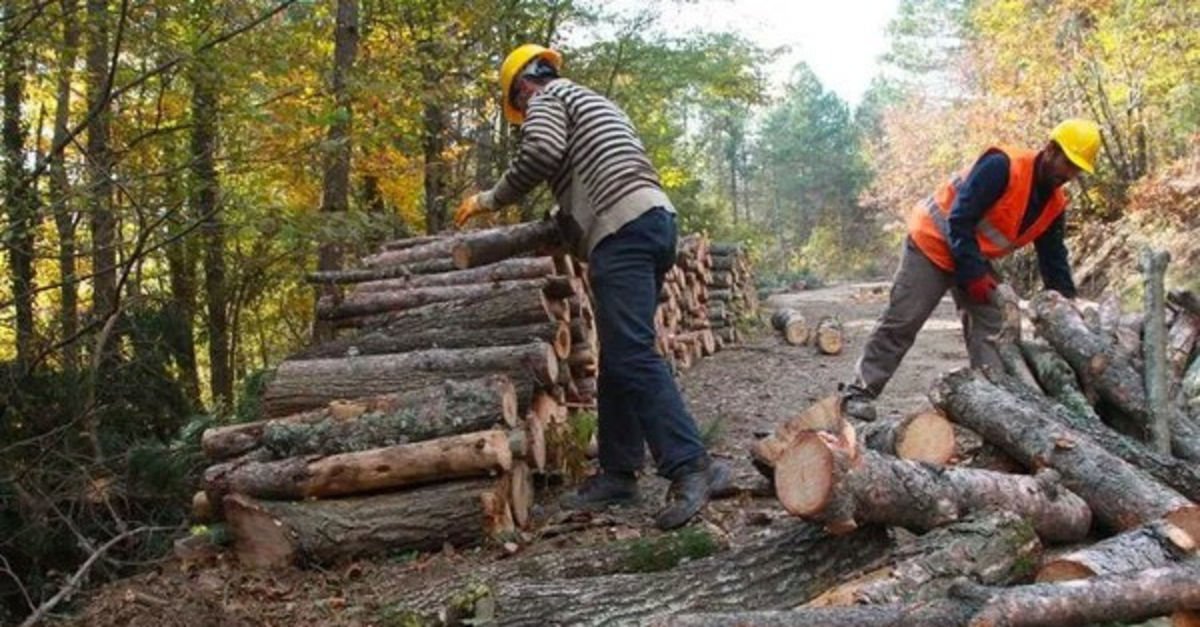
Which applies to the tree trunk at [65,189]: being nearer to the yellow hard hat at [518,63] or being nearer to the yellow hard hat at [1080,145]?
the yellow hard hat at [518,63]

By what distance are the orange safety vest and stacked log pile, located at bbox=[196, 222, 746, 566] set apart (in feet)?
6.76

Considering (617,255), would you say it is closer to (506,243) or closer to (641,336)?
(641,336)

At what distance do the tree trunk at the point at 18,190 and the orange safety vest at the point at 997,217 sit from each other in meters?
4.84

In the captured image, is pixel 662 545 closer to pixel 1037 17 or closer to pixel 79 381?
pixel 79 381

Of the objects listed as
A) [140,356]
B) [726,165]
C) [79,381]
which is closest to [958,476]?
[79,381]

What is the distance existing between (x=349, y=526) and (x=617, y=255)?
1572 mm

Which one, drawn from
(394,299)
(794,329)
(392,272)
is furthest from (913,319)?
(794,329)

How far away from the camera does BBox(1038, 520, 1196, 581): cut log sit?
8.47 ft

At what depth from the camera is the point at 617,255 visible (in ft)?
13.5

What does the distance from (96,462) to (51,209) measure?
157cm

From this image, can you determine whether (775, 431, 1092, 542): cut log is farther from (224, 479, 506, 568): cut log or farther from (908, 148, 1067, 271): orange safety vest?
(908, 148, 1067, 271): orange safety vest

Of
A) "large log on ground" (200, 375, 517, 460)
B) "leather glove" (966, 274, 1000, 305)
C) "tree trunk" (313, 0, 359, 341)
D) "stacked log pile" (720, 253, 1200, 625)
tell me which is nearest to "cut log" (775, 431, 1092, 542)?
"stacked log pile" (720, 253, 1200, 625)

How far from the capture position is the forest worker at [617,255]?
4.01 m

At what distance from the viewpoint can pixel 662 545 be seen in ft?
11.1
